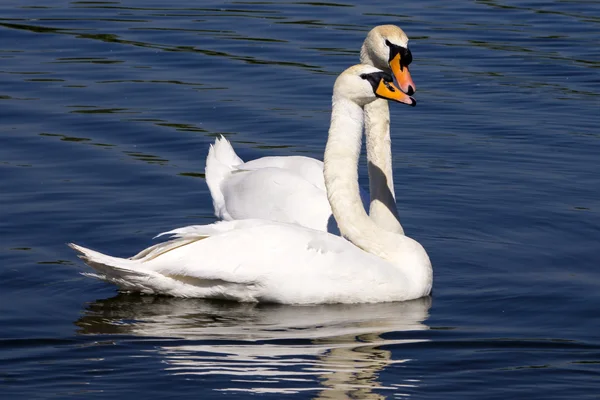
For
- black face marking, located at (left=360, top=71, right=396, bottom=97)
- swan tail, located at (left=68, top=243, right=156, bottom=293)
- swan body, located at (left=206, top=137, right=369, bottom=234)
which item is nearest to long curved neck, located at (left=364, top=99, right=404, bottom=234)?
swan body, located at (left=206, top=137, right=369, bottom=234)

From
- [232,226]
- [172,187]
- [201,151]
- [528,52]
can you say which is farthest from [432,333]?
[528,52]

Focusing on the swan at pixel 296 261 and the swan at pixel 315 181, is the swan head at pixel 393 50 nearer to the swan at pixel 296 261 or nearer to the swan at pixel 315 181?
the swan at pixel 315 181

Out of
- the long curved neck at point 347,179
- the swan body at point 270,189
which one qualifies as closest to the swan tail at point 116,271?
the long curved neck at point 347,179

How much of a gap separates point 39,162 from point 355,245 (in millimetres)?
3927

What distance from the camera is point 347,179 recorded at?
9.13m

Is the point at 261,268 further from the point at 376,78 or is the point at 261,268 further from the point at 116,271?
the point at 376,78

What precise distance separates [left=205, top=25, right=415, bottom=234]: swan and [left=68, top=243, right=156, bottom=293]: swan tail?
151 cm

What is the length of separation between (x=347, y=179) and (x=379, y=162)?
0.72 meters

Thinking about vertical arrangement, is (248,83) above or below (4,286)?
above

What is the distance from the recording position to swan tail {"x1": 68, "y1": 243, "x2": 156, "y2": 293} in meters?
8.59

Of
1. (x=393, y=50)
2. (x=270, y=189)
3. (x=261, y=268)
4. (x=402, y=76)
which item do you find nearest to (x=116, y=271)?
(x=261, y=268)

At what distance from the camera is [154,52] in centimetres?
1641

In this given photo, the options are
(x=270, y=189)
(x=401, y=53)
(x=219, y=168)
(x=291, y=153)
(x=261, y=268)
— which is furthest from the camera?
(x=291, y=153)

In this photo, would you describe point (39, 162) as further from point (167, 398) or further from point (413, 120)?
point (167, 398)
